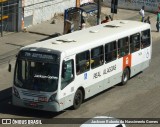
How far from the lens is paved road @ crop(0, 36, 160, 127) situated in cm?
2053

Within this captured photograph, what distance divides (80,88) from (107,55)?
8.59 ft

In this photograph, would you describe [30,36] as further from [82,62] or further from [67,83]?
[67,83]

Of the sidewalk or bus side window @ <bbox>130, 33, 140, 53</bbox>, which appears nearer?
bus side window @ <bbox>130, 33, 140, 53</bbox>


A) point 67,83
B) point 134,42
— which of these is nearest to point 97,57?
point 67,83

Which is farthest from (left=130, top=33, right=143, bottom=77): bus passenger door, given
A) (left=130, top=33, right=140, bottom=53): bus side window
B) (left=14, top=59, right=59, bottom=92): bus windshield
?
(left=14, top=59, right=59, bottom=92): bus windshield

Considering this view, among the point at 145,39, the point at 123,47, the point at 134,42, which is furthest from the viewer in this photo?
the point at 145,39

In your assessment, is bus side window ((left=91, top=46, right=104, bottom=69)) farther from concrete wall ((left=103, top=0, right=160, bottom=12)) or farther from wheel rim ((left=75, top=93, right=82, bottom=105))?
concrete wall ((left=103, top=0, right=160, bottom=12))

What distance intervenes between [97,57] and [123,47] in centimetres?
260

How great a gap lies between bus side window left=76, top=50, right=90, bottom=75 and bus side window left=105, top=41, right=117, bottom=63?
65.6 inches

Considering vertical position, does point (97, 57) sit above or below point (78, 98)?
above

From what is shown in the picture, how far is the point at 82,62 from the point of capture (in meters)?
21.3

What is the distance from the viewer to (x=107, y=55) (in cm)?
2323

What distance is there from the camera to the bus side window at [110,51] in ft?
76.0

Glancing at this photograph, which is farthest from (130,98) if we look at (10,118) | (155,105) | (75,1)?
(75,1)
